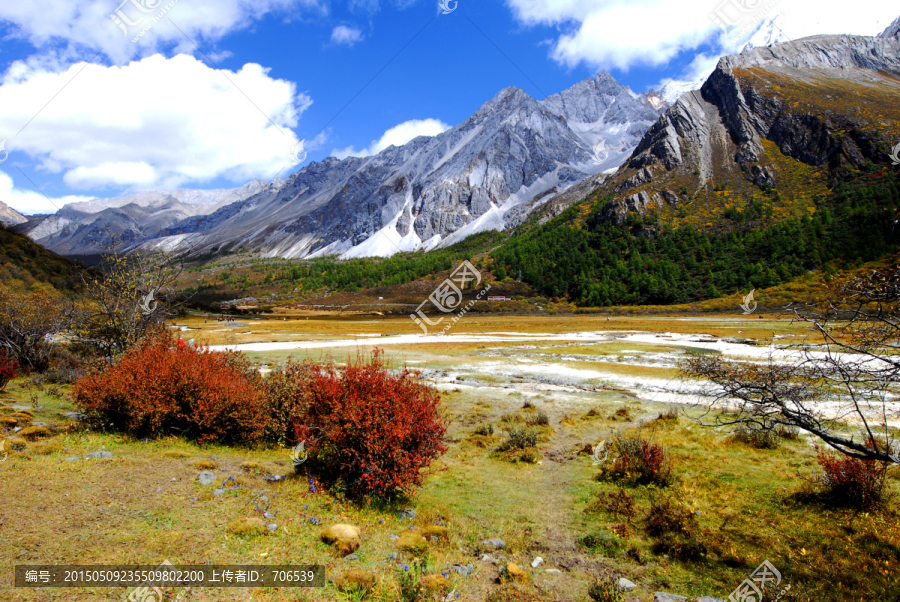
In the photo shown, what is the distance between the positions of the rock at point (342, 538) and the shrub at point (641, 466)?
22.6ft

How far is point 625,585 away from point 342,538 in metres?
4.25

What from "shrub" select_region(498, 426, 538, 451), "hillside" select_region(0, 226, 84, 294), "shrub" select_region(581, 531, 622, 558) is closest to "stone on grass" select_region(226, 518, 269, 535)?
"shrub" select_region(581, 531, 622, 558)

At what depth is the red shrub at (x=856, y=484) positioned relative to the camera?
7.61 metres

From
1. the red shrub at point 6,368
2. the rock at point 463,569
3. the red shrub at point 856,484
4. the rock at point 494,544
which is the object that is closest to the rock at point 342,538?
the rock at point 463,569

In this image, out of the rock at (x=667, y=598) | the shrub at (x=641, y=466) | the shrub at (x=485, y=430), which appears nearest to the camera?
the rock at (x=667, y=598)

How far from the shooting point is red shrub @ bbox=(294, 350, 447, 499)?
7898 mm

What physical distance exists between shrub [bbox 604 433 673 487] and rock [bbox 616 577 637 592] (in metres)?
4.28

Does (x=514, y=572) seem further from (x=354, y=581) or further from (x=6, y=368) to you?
(x=6, y=368)

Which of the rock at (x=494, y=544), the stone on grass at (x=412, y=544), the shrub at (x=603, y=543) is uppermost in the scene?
the stone on grass at (x=412, y=544)

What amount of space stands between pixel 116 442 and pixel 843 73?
867ft

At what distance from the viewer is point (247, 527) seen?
6094 mm

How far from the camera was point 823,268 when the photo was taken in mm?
88438

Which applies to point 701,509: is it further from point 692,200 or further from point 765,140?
point 765,140

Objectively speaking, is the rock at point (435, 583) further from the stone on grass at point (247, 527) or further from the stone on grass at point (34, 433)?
the stone on grass at point (34, 433)
